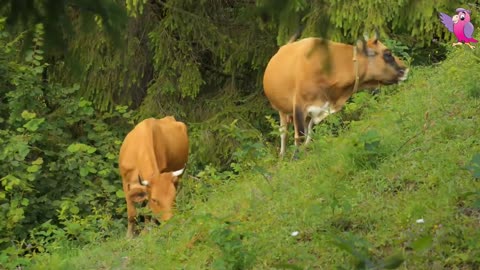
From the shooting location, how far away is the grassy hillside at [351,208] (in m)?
5.81

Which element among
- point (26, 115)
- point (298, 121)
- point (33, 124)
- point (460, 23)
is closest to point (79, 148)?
point (33, 124)

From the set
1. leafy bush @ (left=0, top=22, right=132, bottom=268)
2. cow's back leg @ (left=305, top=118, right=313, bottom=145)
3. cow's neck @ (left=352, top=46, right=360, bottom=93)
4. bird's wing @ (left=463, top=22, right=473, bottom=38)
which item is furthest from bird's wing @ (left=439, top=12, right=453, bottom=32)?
leafy bush @ (left=0, top=22, right=132, bottom=268)

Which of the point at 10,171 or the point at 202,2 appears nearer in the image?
the point at 10,171

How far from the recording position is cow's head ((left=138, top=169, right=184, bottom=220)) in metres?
8.62

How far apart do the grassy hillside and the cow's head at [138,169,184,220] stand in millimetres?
171

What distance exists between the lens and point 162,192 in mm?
8703

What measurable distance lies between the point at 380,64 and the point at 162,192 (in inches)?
96.9

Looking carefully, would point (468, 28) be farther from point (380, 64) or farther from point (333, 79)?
point (333, 79)

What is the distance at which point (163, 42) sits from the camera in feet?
38.6

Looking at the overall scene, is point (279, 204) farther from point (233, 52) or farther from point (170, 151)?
point (233, 52)

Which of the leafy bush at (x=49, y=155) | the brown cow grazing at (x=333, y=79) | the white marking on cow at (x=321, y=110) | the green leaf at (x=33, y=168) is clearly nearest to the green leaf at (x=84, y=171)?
the leafy bush at (x=49, y=155)

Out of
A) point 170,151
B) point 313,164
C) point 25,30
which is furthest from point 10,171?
point 25,30

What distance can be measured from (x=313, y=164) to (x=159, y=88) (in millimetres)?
4486

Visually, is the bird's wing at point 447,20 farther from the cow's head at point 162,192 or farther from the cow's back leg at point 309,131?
the cow's head at point 162,192
